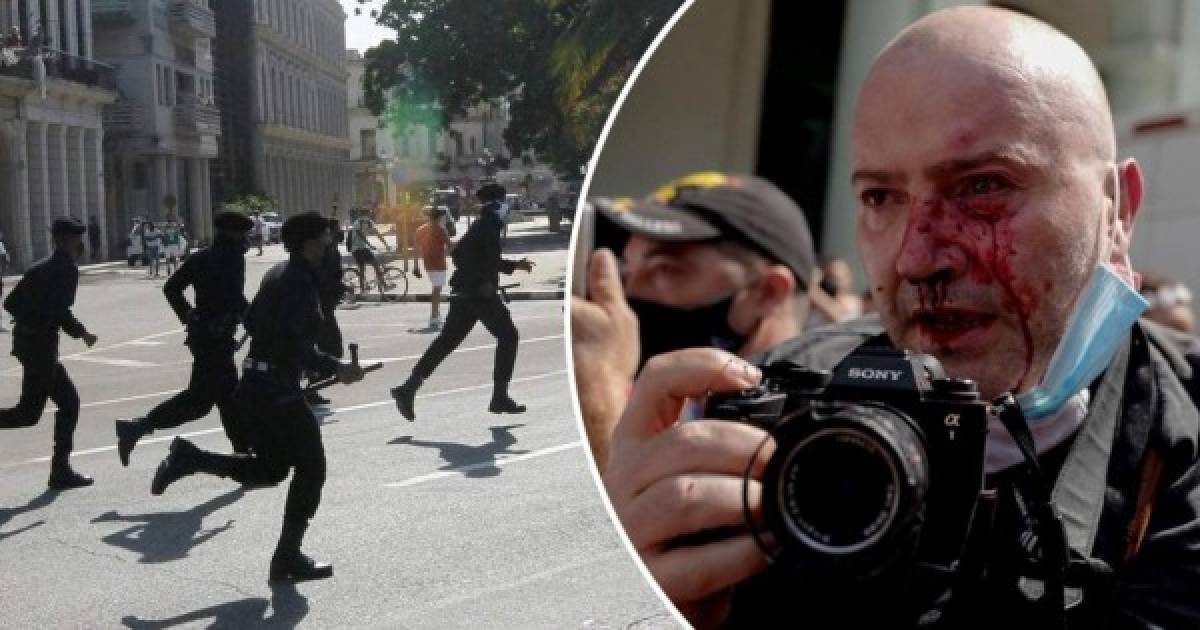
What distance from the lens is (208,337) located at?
5.39 m

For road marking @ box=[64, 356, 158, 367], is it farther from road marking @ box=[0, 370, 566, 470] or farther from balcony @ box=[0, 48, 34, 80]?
balcony @ box=[0, 48, 34, 80]

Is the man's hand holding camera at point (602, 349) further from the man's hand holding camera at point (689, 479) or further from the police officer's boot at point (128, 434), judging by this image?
the police officer's boot at point (128, 434)

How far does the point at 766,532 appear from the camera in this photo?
0.85 m

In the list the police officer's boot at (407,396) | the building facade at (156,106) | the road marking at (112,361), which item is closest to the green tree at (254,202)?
the building facade at (156,106)

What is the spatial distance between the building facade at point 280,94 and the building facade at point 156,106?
0.14 meters

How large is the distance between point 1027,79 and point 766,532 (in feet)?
1.02

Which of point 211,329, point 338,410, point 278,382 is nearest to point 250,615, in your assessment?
point 278,382

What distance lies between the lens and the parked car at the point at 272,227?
5371 mm

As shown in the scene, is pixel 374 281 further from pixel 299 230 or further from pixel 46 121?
pixel 299 230

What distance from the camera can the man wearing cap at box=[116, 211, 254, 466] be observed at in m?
5.25

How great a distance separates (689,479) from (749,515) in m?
0.05

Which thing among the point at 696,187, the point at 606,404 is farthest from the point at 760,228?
the point at 606,404

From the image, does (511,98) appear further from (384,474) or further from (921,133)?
(921,133)

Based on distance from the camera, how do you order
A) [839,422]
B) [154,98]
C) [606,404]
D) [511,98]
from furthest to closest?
[154,98] < [511,98] < [606,404] < [839,422]
